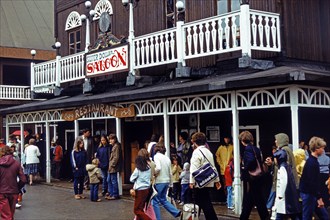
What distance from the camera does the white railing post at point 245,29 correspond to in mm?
11336

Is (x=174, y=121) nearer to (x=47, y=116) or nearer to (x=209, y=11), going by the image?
(x=209, y=11)

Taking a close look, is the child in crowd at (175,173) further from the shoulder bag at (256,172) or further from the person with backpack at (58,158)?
the person with backpack at (58,158)

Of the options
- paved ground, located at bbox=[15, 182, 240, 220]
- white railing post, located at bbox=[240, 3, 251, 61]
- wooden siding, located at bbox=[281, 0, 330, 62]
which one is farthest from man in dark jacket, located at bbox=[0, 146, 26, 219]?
wooden siding, located at bbox=[281, 0, 330, 62]

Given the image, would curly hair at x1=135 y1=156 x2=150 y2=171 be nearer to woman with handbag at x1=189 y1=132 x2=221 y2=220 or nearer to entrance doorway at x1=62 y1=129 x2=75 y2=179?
woman with handbag at x1=189 y1=132 x2=221 y2=220

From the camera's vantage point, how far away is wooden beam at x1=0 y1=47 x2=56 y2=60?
1245 inches

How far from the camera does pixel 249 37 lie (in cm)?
1140

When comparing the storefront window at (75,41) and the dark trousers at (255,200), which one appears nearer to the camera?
the dark trousers at (255,200)

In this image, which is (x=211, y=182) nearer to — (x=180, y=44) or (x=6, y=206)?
(x=6, y=206)

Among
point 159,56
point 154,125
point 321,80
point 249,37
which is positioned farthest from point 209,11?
point 321,80

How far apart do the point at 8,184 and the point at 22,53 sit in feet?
78.4

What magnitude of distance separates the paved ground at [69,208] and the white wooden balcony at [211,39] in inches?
152

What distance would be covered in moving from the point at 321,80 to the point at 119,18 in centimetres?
989

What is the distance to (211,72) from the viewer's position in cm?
1355

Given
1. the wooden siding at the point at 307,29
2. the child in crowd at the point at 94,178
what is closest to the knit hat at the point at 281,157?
the wooden siding at the point at 307,29
